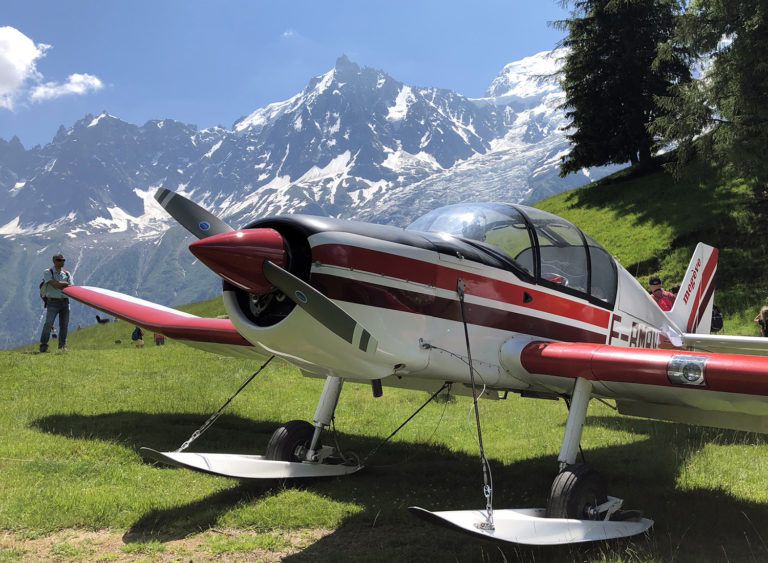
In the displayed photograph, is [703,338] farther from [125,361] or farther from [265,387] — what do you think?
[125,361]

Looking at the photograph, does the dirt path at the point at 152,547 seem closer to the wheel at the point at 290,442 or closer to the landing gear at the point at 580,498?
the wheel at the point at 290,442

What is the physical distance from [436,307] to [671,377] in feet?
6.66

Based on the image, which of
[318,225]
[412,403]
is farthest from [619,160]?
[318,225]

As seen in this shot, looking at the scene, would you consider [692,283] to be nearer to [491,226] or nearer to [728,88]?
[491,226]

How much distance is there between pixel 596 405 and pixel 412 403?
390 centimetres

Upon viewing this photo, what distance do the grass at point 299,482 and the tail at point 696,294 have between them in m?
1.82

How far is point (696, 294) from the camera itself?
9.66m

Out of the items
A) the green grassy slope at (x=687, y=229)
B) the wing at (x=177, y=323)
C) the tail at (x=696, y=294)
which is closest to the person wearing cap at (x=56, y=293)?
the wing at (x=177, y=323)

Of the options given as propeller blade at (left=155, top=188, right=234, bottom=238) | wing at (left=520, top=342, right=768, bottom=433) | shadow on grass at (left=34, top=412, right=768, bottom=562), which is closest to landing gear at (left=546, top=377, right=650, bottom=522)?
shadow on grass at (left=34, top=412, right=768, bottom=562)

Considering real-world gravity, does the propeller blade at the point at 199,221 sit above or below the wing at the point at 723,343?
above

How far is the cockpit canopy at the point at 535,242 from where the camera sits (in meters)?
6.01

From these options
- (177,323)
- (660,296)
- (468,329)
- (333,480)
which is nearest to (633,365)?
(468,329)

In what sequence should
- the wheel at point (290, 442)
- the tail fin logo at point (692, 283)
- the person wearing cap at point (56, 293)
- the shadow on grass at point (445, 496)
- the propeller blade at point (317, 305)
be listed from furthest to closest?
the person wearing cap at point (56, 293), the tail fin logo at point (692, 283), the wheel at point (290, 442), the shadow on grass at point (445, 496), the propeller blade at point (317, 305)

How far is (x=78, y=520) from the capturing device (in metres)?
5.18
